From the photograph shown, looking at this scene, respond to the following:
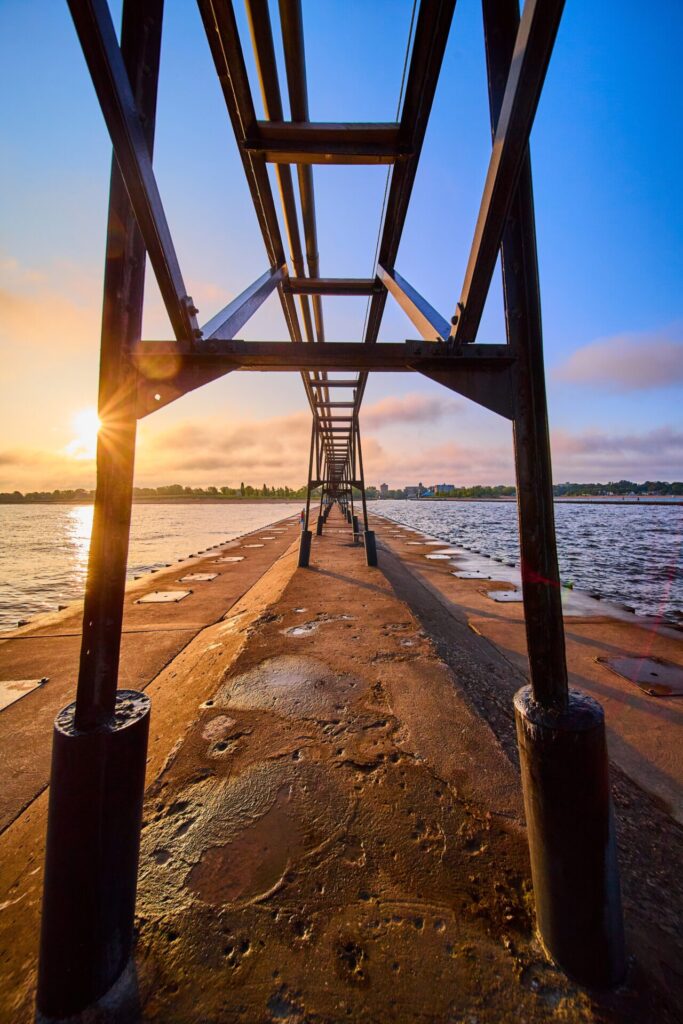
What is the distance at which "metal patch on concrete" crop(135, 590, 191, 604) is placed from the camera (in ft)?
24.5

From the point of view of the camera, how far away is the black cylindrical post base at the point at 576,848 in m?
1.40

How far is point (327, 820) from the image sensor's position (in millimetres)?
1933

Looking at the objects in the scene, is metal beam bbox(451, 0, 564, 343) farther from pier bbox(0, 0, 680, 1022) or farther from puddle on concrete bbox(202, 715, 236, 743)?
puddle on concrete bbox(202, 715, 236, 743)

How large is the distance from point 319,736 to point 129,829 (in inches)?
48.9

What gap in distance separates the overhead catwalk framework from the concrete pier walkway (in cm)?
18

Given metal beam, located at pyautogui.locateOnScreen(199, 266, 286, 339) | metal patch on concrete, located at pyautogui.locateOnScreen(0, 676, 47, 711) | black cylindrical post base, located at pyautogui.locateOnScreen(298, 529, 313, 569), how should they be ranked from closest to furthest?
metal beam, located at pyautogui.locateOnScreen(199, 266, 286, 339) < metal patch on concrete, located at pyautogui.locateOnScreen(0, 676, 47, 711) < black cylindrical post base, located at pyautogui.locateOnScreen(298, 529, 313, 569)

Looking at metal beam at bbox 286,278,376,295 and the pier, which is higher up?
metal beam at bbox 286,278,376,295

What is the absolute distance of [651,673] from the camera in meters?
4.38

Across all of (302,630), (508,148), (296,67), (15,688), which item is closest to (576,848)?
(508,148)

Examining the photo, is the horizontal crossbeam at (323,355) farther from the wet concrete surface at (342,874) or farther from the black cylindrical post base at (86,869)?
the wet concrete surface at (342,874)

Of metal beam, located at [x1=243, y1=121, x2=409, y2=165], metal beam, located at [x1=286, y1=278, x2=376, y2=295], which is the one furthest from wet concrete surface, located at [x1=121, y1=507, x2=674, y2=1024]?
metal beam, located at [x1=286, y1=278, x2=376, y2=295]

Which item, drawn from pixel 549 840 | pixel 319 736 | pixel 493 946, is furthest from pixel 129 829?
pixel 549 840

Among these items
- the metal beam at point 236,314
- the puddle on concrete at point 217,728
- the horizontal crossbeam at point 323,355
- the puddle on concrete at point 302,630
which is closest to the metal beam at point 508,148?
the horizontal crossbeam at point 323,355

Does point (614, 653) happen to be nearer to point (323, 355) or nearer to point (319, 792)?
point (319, 792)
